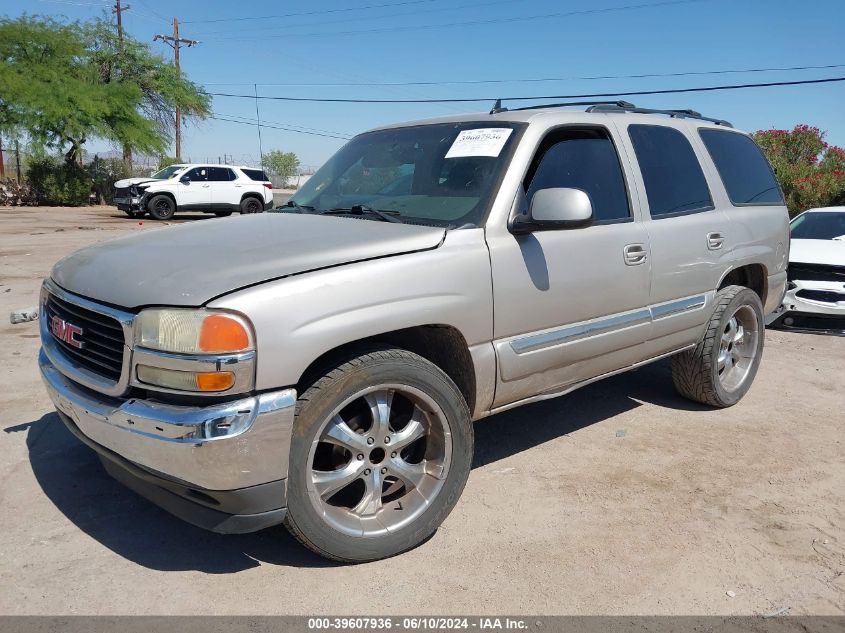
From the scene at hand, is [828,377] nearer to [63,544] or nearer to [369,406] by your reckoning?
[369,406]

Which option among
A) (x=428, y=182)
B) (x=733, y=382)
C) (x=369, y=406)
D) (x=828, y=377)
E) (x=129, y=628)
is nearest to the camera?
(x=129, y=628)

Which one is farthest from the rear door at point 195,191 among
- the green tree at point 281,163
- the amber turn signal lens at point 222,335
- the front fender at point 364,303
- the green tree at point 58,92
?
the green tree at point 281,163

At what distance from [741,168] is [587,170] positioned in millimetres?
1885

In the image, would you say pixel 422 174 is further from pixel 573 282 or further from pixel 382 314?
pixel 382 314

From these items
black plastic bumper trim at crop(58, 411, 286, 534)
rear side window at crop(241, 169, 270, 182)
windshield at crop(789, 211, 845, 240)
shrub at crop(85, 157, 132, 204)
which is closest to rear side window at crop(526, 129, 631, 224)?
black plastic bumper trim at crop(58, 411, 286, 534)

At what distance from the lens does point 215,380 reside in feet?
8.00

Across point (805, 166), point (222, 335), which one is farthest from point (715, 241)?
point (805, 166)

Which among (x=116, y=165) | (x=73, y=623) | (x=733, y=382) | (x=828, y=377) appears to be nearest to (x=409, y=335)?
(x=73, y=623)

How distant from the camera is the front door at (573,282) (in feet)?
10.9

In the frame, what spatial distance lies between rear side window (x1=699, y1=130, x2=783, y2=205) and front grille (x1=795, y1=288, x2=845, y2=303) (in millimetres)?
2606

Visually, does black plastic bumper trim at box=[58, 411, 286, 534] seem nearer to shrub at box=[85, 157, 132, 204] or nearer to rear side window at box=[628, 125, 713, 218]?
rear side window at box=[628, 125, 713, 218]

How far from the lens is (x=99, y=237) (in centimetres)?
1661

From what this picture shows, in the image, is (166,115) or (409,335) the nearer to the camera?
(409,335)

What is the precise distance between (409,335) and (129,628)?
159 cm
